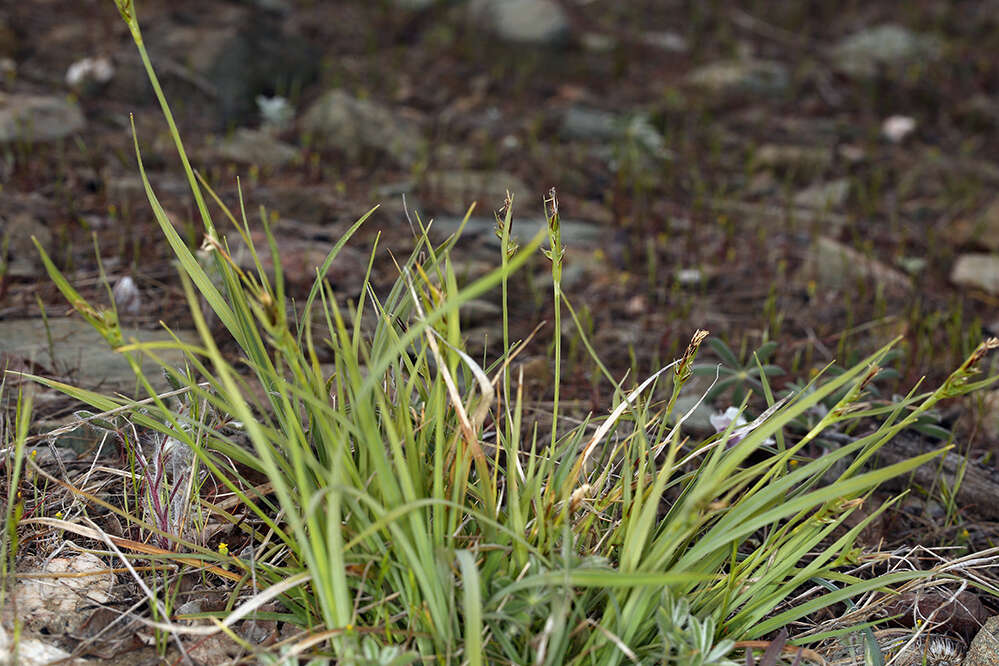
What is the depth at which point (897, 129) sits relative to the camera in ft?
15.0

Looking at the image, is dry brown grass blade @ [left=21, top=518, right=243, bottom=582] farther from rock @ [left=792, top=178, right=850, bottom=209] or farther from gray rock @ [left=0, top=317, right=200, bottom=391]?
rock @ [left=792, top=178, right=850, bottom=209]

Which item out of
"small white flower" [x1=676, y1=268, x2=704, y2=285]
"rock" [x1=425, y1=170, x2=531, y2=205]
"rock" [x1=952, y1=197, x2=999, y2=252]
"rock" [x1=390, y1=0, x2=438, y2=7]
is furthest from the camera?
"rock" [x1=390, y1=0, x2=438, y2=7]

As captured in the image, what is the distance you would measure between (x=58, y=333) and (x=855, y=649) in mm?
2003

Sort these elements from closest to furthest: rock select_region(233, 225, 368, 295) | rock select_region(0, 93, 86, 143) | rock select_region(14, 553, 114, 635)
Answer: rock select_region(14, 553, 114, 635)
rock select_region(233, 225, 368, 295)
rock select_region(0, 93, 86, 143)

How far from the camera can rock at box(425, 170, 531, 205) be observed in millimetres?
3572

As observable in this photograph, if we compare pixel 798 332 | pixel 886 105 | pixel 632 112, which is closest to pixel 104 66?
pixel 632 112

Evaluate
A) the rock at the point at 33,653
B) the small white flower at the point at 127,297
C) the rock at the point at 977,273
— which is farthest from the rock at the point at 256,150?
the rock at the point at 977,273

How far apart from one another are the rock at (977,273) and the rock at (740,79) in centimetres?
207

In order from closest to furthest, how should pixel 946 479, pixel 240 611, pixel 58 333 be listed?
pixel 240 611 → pixel 946 479 → pixel 58 333

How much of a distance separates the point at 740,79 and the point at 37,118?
12.1ft

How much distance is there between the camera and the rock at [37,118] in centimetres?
324

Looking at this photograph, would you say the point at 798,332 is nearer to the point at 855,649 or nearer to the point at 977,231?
the point at 977,231

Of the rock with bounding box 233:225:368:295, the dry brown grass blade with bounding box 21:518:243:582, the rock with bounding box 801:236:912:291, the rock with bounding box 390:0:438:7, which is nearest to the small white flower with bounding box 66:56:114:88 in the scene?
the rock with bounding box 233:225:368:295

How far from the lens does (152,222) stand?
2979 mm
